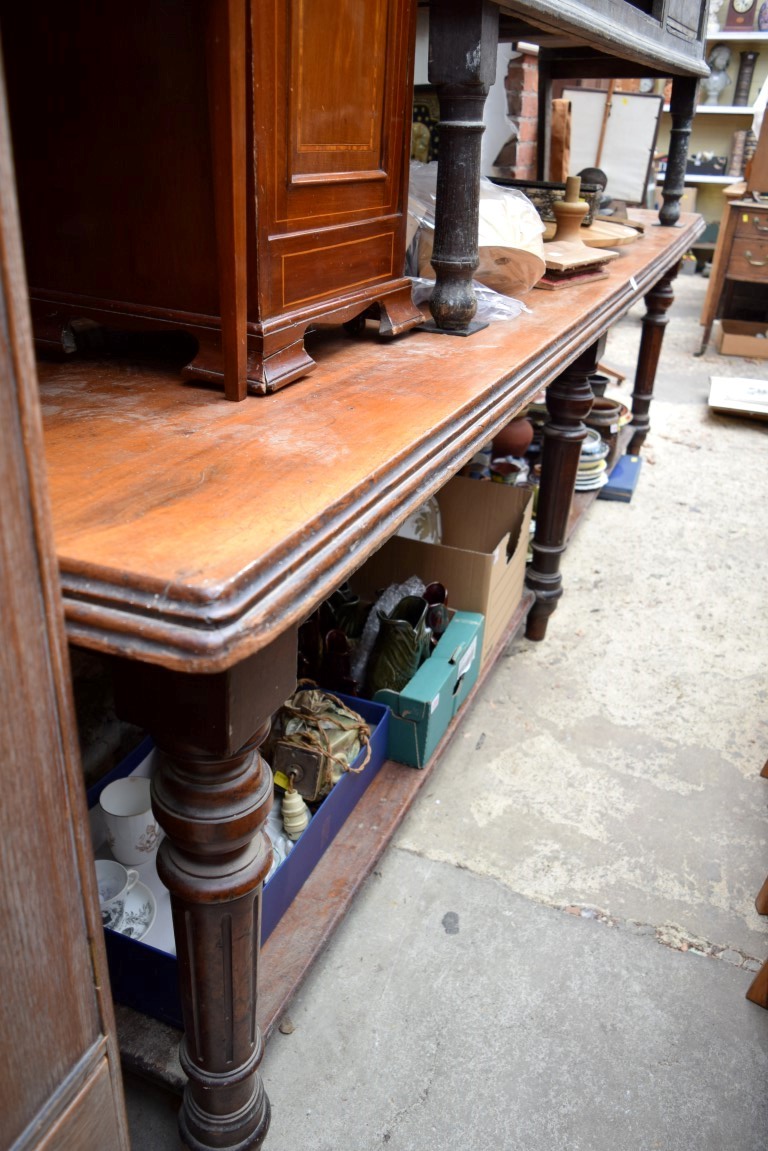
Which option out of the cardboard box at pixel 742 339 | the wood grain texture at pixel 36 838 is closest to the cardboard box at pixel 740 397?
the cardboard box at pixel 742 339

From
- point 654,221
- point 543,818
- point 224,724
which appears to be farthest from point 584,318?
point 654,221

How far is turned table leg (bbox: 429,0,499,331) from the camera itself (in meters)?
1.10

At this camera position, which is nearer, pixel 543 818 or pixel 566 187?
pixel 543 818

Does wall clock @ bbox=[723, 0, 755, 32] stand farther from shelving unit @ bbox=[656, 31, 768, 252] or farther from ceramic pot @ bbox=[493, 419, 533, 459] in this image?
ceramic pot @ bbox=[493, 419, 533, 459]

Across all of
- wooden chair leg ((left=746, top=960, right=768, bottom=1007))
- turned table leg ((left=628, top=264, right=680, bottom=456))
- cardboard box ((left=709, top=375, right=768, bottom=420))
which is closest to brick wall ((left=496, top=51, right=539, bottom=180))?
turned table leg ((left=628, top=264, right=680, bottom=456))

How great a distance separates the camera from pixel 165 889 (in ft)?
4.15

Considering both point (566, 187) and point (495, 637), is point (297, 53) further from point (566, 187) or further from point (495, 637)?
point (495, 637)

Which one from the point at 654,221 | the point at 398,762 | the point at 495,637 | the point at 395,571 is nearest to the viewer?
the point at 398,762

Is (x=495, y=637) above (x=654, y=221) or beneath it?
beneath

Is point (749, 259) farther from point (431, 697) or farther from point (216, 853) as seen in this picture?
point (216, 853)

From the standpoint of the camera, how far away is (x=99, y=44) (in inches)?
32.1

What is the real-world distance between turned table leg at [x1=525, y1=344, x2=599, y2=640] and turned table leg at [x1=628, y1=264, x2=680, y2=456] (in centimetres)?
123

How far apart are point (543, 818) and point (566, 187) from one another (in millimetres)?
1332

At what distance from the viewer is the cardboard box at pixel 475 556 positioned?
5.79 ft
